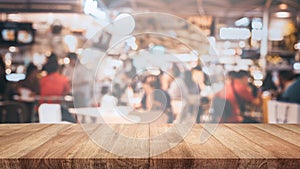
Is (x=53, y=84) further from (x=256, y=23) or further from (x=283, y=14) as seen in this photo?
(x=283, y=14)

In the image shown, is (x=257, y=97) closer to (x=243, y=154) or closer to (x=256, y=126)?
(x=256, y=126)

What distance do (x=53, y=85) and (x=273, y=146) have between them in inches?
191

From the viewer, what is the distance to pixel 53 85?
5.66 meters

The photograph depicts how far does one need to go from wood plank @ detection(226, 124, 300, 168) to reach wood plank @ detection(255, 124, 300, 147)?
0.08ft

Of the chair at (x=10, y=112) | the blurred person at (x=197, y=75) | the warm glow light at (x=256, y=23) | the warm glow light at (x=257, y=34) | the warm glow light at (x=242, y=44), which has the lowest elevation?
the chair at (x=10, y=112)

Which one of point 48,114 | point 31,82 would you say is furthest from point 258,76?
point 48,114

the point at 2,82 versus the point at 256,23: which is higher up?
the point at 256,23

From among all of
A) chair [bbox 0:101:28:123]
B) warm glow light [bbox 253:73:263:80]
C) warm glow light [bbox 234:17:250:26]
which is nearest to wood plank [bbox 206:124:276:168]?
chair [bbox 0:101:28:123]

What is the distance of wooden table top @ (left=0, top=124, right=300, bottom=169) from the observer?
3.22 feet

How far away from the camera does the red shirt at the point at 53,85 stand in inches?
221

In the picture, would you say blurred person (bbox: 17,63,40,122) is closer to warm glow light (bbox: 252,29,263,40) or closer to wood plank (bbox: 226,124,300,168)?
warm glow light (bbox: 252,29,263,40)

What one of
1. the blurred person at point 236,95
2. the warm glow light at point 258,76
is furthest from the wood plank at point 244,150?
the warm glow light at point 258,76

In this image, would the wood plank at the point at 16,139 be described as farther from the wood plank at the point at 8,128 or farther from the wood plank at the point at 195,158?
the wood plank at the point at 195,158

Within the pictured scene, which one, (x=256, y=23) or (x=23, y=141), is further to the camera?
(x=256, y=23)
